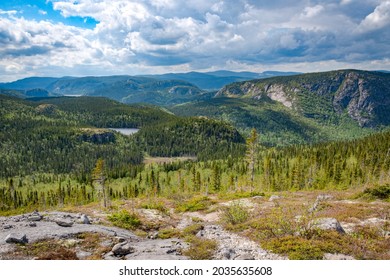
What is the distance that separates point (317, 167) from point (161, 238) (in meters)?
145

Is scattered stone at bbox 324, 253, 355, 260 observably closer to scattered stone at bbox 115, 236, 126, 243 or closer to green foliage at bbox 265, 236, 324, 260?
green foliage at bbox 265, 236, 324, 260

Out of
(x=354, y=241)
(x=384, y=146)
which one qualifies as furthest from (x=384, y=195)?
(x=384, y=146)

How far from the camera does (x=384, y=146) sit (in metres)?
156

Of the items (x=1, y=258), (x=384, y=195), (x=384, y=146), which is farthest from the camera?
(x=384, y=146)

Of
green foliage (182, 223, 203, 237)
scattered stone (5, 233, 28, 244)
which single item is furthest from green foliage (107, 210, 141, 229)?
scattered stone (5, 233, 28, 244)

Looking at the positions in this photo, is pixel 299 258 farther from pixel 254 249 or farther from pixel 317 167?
pixel 317 167

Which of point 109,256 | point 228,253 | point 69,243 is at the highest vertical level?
point 228,253

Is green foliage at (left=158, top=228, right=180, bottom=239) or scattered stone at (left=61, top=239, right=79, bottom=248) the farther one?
green foliage at (left=158, top=228, right=180, bottom=239)

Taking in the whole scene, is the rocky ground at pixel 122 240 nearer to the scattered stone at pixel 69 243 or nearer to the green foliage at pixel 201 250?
the scattered stone at pixel 69 243

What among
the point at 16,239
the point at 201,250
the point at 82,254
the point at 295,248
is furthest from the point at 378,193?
the point at 16,239

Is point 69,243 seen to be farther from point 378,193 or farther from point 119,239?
point 378,193

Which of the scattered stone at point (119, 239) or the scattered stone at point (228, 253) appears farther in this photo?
the scattered stone at point (119, 239)

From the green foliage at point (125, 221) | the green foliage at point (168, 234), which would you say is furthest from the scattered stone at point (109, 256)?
the green foliage at point (125, 221)

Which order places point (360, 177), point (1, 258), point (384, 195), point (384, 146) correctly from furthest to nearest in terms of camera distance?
point (384, 146), point (360, 177), point (384, 195), point (1, 258)
